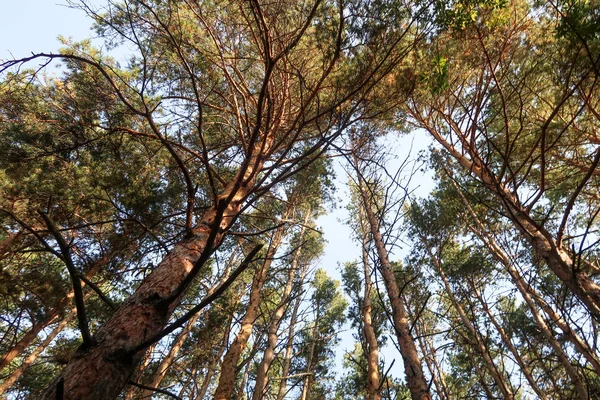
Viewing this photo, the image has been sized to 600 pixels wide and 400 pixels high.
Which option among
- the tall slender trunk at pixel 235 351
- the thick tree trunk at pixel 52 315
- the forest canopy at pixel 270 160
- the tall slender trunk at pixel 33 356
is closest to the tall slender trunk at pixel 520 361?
the forest canopy at pixel 270 160

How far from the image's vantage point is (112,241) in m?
8.48

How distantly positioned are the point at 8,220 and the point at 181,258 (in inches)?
354

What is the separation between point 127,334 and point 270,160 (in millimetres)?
3999

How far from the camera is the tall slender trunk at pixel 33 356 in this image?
7059 millimetres

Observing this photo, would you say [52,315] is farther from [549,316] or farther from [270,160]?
[549,316]

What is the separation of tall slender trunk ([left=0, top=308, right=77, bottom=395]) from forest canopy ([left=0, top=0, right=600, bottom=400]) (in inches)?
2.6

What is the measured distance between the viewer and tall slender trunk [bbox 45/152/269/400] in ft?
4.33

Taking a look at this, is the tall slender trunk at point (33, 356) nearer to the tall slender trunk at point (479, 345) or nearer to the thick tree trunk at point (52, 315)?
the thick tree trunk at point (52, 315)

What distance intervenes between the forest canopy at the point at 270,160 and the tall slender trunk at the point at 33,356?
0.07m

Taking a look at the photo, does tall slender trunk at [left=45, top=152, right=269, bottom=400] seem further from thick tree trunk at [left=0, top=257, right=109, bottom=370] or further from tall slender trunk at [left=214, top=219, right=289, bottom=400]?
thick tree trunk at [left=0, top=257, right=109, bottom=370]

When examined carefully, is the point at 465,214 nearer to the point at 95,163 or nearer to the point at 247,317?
the point at 247,317

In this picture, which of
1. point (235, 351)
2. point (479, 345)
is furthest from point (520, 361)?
point (235, 351)

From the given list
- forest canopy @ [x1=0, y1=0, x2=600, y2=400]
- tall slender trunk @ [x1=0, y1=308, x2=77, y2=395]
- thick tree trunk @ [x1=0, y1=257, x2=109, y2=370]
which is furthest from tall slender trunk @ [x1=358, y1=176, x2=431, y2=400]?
tall slender trunk @ [x1=0, y1=308, x2=77, y2=395]

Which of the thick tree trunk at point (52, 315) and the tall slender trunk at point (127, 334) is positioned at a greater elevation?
the thick tree trunk at point (52, 315)
